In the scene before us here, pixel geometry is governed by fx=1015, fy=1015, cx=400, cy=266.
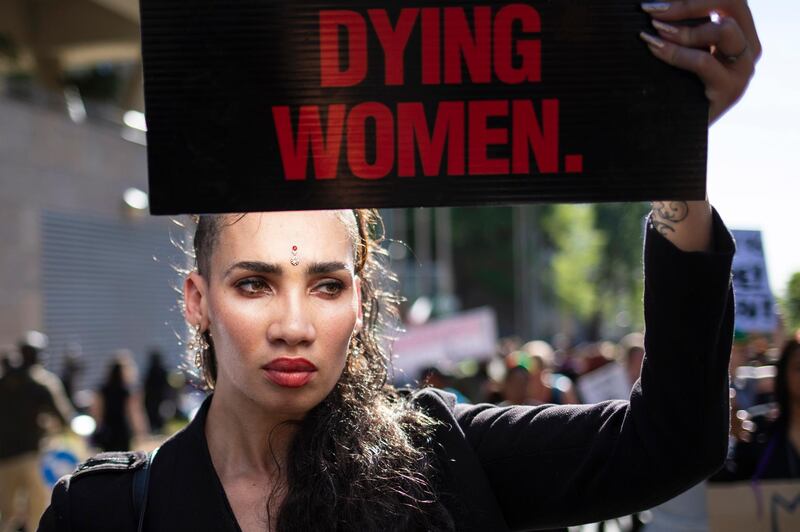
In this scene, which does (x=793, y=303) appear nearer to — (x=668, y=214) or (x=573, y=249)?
(x=668, y=214)

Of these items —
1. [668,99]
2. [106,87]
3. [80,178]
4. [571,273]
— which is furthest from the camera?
[571,273]

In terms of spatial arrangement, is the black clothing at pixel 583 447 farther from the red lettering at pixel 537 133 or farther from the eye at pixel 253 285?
the eye at pixel 253 285

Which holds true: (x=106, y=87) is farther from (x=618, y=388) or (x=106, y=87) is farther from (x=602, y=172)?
(x=602, y=172)

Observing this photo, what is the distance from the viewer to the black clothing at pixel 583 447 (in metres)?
1.89

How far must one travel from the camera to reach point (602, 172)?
1.81 metres

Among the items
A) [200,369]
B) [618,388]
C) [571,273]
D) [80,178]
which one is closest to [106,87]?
[80,178]

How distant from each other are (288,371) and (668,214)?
33.3 inches

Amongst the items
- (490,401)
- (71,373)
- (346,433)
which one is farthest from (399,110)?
(71,373)

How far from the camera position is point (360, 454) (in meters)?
2.24

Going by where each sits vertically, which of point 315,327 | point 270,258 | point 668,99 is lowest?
point 315,327

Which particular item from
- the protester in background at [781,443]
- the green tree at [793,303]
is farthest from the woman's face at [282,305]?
the green tree at [793,303]

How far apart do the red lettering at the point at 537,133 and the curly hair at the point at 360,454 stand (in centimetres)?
65

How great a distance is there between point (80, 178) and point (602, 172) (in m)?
18.2

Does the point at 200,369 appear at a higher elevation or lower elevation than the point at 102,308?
higher
